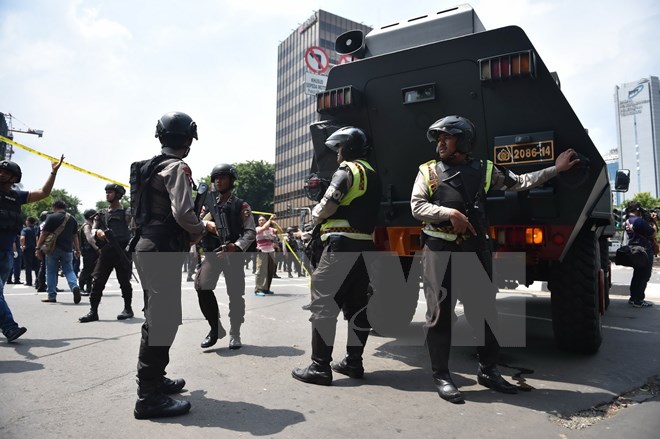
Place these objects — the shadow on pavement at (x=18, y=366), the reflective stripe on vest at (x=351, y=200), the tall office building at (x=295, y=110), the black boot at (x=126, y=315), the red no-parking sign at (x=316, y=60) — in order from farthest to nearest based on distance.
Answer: the tall office building at (x=295, y=110) < the red no-parking sign at (x=316, y=60) < the black boot at (x=126, y=315) < the shadow on pavement at (x=18, y=366) < the reflective stripe on vest at (x=351, y=200)

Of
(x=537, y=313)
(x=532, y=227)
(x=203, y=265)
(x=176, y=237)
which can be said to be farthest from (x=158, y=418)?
(x=537, y=313)

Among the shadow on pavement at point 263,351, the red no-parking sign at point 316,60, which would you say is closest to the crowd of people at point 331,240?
the shadow on pavement at point 263,351

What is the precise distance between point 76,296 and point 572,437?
7910 mm

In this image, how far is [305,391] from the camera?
3.33m

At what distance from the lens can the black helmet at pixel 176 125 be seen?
10.5 feet

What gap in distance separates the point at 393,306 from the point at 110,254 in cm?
389

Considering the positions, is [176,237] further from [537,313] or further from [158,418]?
[537,313]

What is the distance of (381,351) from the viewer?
15.2 feet

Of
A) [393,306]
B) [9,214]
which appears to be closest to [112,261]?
[9,214]

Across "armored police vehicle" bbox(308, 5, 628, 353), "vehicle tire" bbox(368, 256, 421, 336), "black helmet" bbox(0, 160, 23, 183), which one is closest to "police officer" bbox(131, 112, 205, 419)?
"armored police vehicle" bbox(308, 5, 628, 353)

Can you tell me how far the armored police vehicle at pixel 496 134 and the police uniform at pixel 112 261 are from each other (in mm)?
3319

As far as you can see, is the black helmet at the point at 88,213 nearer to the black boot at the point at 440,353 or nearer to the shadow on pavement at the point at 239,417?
the shadow on pavement at the point at 239,417

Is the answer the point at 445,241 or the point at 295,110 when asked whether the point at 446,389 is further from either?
the point at 295,110

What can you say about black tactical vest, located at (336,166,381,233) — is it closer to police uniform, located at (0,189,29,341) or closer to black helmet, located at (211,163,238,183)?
black helmet, located at (211,163,238,183)
